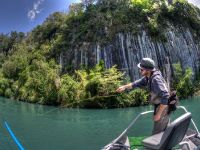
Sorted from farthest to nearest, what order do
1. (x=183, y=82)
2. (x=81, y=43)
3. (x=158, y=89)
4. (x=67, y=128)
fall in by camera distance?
1. (x=81, y=43)
2. (x=183, y=82)
3. (x=67, y=128)
4. (x=158, y=89)

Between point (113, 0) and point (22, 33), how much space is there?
41.2 metres

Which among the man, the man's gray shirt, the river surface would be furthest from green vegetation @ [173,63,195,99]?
the man's gray shirt

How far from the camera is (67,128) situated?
29.6 metres

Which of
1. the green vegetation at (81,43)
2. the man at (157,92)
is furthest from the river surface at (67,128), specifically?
the man at (157,92)

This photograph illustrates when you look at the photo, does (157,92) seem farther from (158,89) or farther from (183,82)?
(183,82)

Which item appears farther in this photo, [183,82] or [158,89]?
[183,82]

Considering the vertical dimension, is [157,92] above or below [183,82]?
below

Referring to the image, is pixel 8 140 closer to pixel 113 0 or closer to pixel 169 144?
pixel 169 144

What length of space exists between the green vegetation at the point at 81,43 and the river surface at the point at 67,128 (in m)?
4.35

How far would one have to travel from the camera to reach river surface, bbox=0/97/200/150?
22641 millimetres

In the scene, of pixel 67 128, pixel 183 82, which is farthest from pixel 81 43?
pixel 67 128

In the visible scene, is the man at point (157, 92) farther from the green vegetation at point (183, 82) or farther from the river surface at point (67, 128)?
the green vegetation at point (183, 82)

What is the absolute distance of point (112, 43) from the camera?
54.9 metres

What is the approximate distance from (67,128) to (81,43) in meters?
29.0
